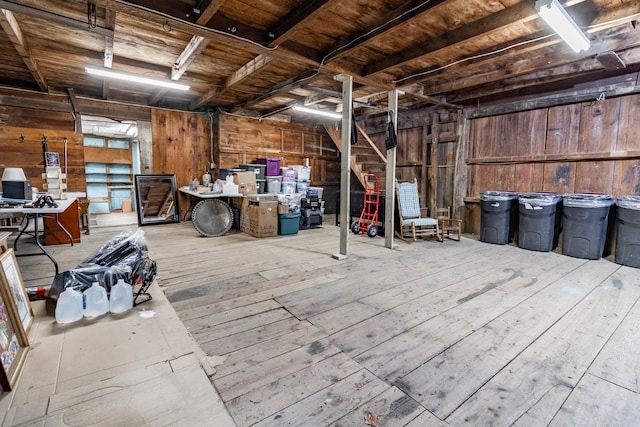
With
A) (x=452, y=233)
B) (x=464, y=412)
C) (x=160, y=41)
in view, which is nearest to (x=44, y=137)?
(x=160, y=41)

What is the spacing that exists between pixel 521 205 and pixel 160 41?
221 inches

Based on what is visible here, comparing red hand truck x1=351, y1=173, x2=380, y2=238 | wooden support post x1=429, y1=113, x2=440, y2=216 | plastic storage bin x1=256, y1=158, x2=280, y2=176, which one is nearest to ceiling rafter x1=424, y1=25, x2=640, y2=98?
wooden support post x1=429, y1=113, x2=440, y2=216

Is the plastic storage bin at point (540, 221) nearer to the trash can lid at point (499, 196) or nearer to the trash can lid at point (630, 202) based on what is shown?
the trash can lid at point (499, 196)

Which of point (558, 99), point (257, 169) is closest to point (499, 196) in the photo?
point (558, 99)

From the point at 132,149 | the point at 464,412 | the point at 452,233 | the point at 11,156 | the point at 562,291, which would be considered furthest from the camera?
the point at 132,149

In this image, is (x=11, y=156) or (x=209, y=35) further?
(x=11, y=156)

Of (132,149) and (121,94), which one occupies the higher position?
(121,94)

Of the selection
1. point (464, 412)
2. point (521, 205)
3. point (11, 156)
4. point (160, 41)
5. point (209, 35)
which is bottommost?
point (464, 412)

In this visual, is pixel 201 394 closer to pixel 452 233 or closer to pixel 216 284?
pixel 216 284

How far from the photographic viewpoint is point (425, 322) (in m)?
2.32

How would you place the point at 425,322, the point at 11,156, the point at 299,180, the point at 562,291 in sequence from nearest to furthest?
the point at 425,322 → the point at 562,291 → the point at 11,156 → the point at 299,180

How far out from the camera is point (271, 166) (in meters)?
7.09

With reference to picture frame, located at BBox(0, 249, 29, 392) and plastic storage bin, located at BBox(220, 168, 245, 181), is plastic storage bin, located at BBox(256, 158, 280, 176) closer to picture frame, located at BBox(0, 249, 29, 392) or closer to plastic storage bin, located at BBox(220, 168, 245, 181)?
plastic storage bin, located at BBox(220, 168, 245, 181)

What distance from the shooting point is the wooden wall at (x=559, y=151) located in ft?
13.9
